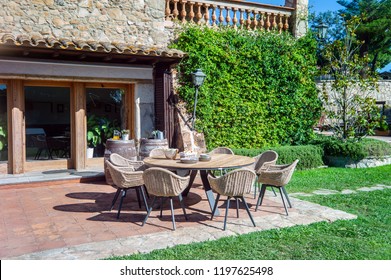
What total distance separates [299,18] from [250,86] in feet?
9.08

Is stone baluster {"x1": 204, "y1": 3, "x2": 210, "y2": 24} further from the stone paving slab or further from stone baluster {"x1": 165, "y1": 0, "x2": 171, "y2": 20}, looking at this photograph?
the stone paving slab

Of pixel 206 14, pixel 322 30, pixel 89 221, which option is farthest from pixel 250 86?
pixel 89 221

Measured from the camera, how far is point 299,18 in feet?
34.6

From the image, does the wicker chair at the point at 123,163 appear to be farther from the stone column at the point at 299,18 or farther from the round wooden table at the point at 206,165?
the stone column at the point at 299,18

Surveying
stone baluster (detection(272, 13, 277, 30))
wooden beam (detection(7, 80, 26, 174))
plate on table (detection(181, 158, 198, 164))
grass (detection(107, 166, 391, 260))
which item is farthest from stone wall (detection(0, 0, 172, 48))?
grass (detection(107, 166, 391, 260))

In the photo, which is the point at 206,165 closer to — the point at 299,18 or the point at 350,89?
the point at 350,89

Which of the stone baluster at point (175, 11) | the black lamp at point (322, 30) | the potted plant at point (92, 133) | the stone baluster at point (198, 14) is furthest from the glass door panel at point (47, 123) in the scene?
the black lamp at point (322, 30)

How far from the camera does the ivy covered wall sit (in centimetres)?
896

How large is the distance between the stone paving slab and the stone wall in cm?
496

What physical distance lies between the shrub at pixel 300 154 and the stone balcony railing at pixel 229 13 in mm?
3493

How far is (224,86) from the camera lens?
9359 mm
